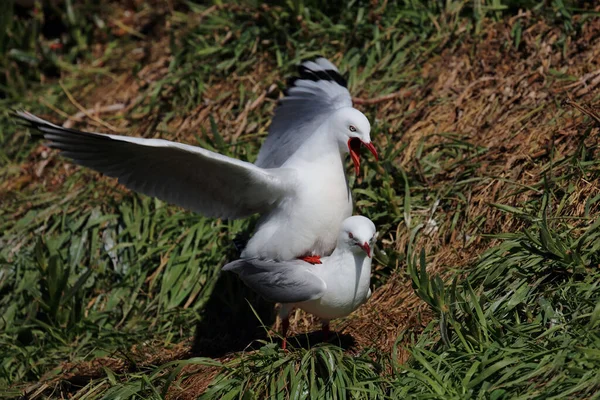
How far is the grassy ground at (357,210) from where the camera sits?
11.4 ft

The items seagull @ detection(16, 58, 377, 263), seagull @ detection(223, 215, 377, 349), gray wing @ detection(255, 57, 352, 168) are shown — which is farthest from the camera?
gray wing @ detection(255, 57, 352, 168)

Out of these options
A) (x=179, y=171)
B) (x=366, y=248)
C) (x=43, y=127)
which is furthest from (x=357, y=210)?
(x=43, y=127)

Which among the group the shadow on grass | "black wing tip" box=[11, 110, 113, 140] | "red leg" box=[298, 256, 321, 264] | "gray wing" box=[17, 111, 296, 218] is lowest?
the shadow on grass

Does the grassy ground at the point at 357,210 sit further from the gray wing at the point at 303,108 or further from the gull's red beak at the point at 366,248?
the gray wing at the point at 303,108

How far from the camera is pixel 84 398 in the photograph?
383 centimetres

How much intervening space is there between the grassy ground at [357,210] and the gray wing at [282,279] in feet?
0.85

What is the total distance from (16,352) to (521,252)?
2844mm

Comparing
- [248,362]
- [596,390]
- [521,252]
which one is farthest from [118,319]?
[596,390]

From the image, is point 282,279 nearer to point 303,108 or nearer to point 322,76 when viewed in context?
point 303,108

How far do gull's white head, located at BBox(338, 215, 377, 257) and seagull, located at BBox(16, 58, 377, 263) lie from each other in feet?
0.83

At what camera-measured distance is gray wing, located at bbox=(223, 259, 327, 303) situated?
3.77m

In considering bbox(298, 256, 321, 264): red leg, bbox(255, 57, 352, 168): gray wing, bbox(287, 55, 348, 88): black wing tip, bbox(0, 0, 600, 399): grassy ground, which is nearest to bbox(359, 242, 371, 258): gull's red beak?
bbox(0, 0, 600, 399): grassy ground

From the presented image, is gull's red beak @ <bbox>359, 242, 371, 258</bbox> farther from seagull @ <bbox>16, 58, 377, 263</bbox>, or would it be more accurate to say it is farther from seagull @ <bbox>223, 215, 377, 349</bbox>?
seagull @ <bbox>16, 58, 377, 263</bbox>

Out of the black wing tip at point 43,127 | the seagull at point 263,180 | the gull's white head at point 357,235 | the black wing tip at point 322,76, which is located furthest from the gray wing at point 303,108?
the black wing tip at point 43,127
